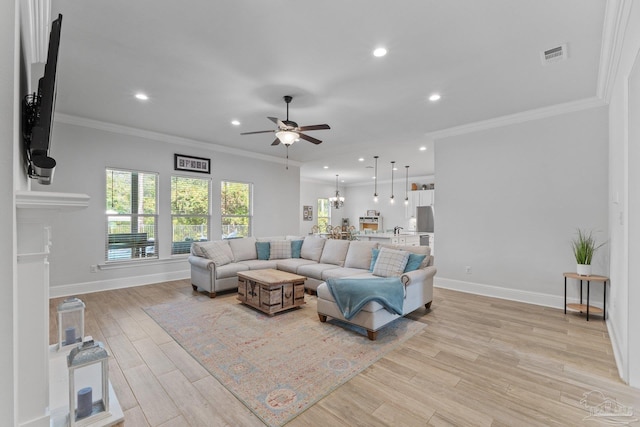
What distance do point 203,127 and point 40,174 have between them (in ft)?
12.8

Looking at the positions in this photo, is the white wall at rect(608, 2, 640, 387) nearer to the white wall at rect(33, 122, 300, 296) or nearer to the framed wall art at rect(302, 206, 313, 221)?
the white wall at rect(33, 122, 300, 296)

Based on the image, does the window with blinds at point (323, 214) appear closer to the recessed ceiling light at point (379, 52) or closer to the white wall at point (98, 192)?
the white wall at point (98, 192)

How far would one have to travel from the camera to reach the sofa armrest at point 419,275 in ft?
11.6

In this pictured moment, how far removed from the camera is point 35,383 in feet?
4.86

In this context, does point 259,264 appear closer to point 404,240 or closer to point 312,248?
point 312,248

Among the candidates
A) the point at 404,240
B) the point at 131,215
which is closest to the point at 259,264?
the point at 131,215

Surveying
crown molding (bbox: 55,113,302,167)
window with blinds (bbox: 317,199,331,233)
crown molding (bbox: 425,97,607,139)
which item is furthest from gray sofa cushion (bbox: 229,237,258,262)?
window with blinds (bbox: 317,199,331,233)

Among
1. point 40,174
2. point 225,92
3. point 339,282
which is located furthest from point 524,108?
point 40,174

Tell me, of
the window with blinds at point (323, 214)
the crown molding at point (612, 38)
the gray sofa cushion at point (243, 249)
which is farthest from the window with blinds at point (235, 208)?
the crown molding at point (612, 38)

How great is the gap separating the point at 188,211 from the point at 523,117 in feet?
20.6

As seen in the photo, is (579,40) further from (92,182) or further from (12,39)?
(92,182)

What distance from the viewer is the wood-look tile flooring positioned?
1.91 meters

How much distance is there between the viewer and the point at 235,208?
22.6ft

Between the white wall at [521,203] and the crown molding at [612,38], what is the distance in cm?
91
